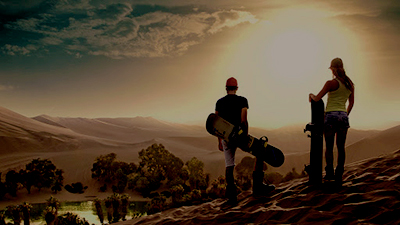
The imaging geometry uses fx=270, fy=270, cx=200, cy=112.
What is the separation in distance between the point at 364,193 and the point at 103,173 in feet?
154

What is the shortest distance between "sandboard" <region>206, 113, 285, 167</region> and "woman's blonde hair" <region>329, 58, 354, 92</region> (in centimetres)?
190

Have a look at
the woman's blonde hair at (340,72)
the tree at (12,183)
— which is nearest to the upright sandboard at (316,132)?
the woman's blonde hair at (340,72)

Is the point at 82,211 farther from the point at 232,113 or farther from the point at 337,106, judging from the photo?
the point at 337,106

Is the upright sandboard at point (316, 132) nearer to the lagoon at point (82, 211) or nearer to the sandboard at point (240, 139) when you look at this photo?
the sandboard at point (240, 139)

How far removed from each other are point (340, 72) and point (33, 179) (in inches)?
1799

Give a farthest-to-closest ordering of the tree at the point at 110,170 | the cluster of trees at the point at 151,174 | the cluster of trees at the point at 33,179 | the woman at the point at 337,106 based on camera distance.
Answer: the tree at the point at 110,170
the cluster of trees at the point at 151,174
the cluster of trees at the point at 33,179
the woman at the point at 337,106

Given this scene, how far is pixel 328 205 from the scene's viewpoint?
476 centimetres

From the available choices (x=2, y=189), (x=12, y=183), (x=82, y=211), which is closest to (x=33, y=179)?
(x=12, y=183)

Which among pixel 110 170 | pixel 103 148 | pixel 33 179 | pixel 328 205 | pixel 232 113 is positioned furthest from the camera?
pixel 103 148

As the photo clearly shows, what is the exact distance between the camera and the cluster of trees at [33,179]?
38.3 m

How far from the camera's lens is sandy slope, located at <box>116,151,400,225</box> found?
168 inches

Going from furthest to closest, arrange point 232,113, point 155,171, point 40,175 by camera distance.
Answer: point 155,171, point 40,175, point 232,113

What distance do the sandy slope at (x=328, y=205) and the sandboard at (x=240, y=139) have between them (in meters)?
0.90

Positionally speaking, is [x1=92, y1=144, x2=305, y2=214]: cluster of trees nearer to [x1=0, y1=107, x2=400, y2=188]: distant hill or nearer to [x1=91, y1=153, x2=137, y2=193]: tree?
[x1=91, y1=153, x2=137, y2=193]: tree
